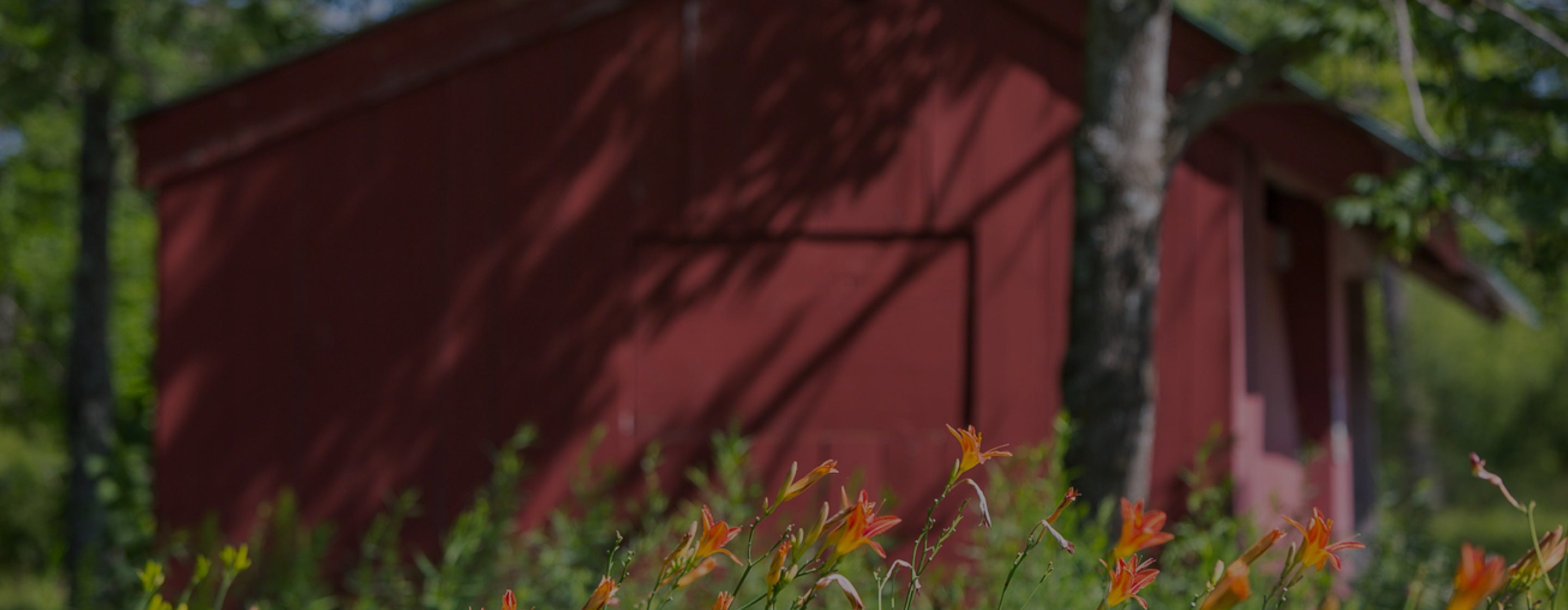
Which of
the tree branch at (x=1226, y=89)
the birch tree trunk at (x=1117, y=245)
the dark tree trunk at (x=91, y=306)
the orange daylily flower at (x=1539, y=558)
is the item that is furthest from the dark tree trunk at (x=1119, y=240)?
the dark tree trunk at (x=91, y=306)

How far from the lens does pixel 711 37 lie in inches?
237

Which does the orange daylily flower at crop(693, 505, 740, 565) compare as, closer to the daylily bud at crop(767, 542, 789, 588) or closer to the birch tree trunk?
the daylily bud at crop(767, 542, 789, 588)

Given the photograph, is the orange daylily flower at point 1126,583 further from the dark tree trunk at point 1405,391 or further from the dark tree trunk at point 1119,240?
the dark tree trunk at point 1405,391

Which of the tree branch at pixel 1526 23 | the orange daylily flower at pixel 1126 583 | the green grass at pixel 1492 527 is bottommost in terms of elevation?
the green grass at pixel 1492 527

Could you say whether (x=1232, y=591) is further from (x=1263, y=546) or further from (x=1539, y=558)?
(x=1539, y=558)

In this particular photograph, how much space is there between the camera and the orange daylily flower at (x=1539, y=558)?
1.35m

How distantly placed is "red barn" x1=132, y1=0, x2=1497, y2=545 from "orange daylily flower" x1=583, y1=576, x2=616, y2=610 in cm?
455

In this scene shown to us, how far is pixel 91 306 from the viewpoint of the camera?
29.0 ft

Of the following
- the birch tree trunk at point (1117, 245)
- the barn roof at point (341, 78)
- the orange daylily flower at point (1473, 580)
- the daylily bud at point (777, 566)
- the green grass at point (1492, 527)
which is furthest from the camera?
the green grass at point (1492, 527)

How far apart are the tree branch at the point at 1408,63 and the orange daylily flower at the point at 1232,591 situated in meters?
3.83

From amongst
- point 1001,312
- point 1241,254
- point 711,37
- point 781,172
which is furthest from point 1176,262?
point 711,37

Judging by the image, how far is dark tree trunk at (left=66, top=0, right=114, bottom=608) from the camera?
8703 millimetres

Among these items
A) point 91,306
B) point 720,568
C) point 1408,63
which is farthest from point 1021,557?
point 91,306

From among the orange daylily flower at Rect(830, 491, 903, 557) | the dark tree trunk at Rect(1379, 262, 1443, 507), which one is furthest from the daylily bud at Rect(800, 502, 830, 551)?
the dark tree trunk at Rect(1379, 262, 1443, 507)
